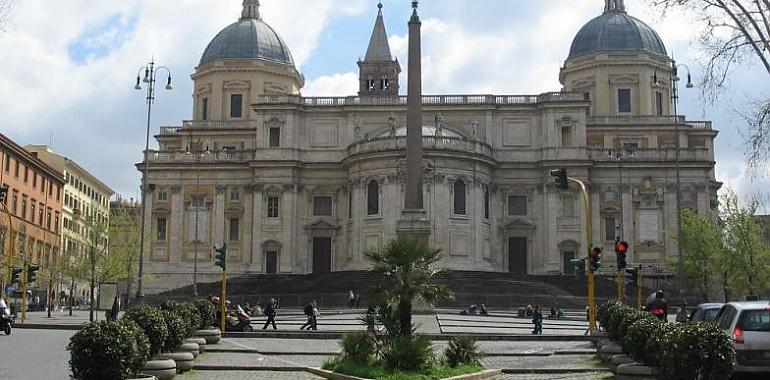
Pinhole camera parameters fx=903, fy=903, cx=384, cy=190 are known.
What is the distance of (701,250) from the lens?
5712 cm

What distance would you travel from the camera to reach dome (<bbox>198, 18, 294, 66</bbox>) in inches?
3162

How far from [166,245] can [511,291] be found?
2904 cm

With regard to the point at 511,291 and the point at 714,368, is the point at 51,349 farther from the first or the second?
the point at 511,291

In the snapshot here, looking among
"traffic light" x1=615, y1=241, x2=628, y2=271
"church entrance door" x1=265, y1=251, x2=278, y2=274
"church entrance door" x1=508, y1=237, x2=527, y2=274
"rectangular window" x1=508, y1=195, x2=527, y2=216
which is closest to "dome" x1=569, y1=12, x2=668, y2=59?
"rectangular window" x1=508, y1=195, x2=527, y2=216

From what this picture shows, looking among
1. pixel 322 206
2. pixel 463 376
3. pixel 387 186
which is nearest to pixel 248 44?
pixel 322 206

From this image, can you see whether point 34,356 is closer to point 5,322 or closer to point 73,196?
point 5,322

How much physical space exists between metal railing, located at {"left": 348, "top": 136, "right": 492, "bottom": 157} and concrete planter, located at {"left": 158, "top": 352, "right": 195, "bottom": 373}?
145ft

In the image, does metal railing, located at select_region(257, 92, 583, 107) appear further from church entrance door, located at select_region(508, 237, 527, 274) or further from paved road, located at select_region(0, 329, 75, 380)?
paved road, located at select_region(0, 329, 75, 380)

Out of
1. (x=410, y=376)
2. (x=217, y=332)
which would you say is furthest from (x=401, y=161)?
(x=410, y=376)

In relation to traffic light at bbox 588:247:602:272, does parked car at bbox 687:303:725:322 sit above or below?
below

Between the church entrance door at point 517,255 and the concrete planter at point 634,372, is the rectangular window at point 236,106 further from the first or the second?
the concrete planter at point 634,372

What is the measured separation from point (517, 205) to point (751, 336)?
52865mm

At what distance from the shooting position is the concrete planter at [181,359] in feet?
66.2

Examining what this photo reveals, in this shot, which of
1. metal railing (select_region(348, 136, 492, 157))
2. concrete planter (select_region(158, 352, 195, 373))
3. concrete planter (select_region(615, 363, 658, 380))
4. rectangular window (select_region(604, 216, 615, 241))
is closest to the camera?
concrete planter (select_region(615, 363, 658, 380))
